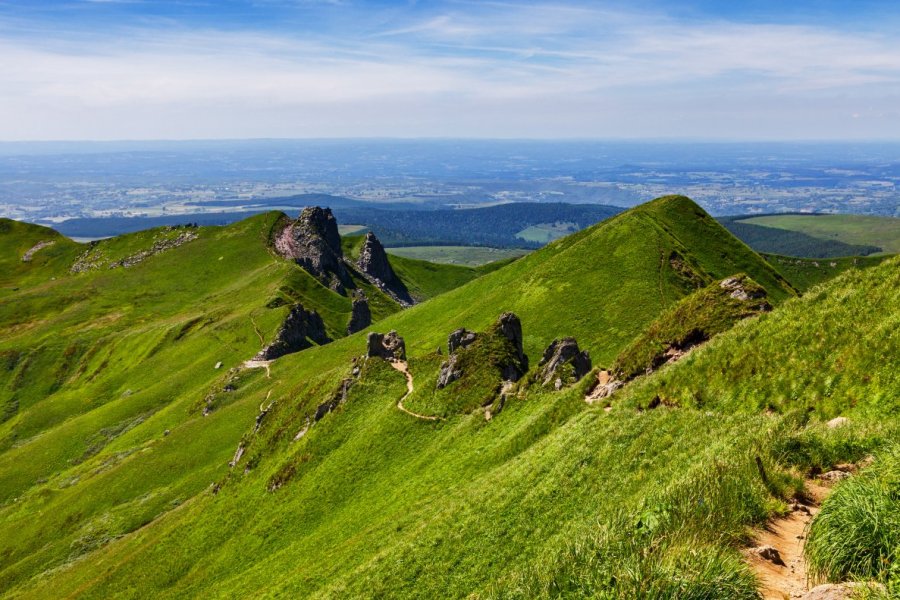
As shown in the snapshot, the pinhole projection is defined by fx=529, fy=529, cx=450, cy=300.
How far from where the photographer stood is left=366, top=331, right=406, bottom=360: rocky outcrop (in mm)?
72500

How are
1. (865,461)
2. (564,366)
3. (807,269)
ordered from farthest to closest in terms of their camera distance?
(807,269), (564,366), (865,461)

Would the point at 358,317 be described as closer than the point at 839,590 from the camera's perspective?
No

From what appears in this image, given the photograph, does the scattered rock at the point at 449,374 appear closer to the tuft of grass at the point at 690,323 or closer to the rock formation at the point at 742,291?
the tuft of grass at the point at 690,323

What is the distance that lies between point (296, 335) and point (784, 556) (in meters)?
124

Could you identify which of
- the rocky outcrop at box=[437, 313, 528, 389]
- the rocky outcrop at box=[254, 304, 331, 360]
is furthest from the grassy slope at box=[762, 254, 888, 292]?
the rocky outcrop at box=[437, 313, 528, 389]

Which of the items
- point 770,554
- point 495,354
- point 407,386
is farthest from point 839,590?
point 407,386

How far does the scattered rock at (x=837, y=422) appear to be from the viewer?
20.2 metres

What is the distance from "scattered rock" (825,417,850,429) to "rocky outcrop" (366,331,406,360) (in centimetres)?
5601

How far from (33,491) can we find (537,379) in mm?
99797

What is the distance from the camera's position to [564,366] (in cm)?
4853

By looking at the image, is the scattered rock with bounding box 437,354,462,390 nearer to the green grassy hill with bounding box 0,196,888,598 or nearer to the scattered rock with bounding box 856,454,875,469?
the green grassy hill with bounding box 0,196,888,598

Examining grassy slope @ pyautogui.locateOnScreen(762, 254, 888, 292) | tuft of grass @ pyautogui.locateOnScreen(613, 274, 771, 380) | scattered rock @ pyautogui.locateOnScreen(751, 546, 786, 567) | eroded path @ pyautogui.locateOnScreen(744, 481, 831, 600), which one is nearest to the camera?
eroded path @ pyautogui.locateOnScreen(744, 481, 831, 600)

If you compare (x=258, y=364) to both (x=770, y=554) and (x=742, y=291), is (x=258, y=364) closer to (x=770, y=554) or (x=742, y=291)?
(x=742, y=291)

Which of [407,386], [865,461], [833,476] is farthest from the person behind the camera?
[407,386]
